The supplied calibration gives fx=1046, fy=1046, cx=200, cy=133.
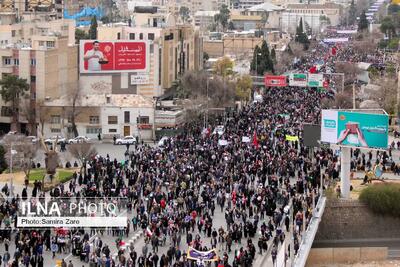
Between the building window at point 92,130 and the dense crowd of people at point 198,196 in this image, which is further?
the building window at point 92,130

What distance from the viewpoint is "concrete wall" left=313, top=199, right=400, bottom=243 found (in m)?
34.2

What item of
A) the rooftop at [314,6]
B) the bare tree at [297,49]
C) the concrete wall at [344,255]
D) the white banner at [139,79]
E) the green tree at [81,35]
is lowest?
the concrete wall at [344,255]

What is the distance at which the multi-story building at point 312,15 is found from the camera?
154m

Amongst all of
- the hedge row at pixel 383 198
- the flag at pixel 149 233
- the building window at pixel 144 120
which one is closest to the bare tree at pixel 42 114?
the building window at pixel 144 120

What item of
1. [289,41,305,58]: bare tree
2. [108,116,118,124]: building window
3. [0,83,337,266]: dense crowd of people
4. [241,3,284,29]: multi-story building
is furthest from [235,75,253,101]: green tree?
[241,3,284,29]: multi-story building

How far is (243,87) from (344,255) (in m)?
32.6

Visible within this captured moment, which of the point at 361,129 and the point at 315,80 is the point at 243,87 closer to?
the point at 315,80

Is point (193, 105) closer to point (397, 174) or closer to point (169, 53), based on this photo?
point (169, 53)

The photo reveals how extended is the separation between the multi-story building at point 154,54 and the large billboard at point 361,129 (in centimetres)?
2518

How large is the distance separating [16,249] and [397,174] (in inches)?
680

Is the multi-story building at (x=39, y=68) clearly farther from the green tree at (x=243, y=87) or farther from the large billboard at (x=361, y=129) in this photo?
the large billboard at (x=361, y=129)

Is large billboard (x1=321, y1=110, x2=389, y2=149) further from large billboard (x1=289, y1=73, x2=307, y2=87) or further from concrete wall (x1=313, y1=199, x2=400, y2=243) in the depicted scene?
large billboard (x1=289, y1=73, x2=307, y2=87)

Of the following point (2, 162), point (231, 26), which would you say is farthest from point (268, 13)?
point (2, 162)

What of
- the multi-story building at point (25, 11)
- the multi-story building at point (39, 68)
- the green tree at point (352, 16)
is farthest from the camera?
the green tree at point (352, 16)
